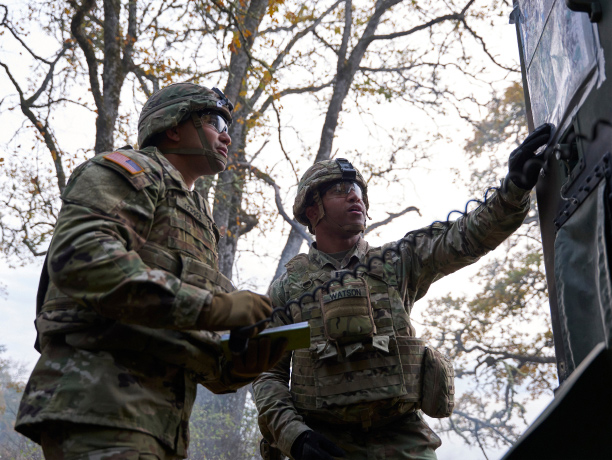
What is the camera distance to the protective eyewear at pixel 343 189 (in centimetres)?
382

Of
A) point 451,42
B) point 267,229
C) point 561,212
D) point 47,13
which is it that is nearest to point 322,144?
point 267,229

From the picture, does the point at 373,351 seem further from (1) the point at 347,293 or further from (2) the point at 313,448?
(2) the point at 313,448

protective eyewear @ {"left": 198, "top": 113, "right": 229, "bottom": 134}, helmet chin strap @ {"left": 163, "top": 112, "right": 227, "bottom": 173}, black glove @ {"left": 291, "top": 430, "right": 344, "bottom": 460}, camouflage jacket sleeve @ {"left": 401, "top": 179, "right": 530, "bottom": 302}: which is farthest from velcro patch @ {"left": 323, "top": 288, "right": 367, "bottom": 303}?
protective eyewear @ {"left": 198, "top": 113, "right": 229, "bottom": 134}

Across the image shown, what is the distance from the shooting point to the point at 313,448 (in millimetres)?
2893

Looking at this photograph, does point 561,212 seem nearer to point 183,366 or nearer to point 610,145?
point 610,145

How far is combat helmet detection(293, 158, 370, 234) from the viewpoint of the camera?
3.86 metres

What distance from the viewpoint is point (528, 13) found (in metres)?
3.11

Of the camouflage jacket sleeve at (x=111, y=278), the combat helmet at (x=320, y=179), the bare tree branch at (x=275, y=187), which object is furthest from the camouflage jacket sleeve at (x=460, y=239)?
the bare tree branch at (x=275, y=187)

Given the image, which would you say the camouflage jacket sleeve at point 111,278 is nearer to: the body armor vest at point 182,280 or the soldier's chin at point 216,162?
the body armor vest at point 182,280

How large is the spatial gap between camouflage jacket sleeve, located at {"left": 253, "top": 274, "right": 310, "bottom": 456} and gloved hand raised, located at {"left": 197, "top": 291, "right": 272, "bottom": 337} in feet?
3.33

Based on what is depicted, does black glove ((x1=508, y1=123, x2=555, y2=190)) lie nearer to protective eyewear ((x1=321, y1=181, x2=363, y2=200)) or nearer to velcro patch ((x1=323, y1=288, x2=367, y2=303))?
velcro patch ((x1=323, y1=288, x2=367, y2=303))

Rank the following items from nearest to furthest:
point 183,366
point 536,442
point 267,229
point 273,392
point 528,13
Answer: point 536,442 < point 183,366 < point 528,13 < point 273,392 < point 267,229

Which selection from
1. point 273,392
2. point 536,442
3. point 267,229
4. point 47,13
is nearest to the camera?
point 536,442

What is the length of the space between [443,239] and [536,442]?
1.50 metres
